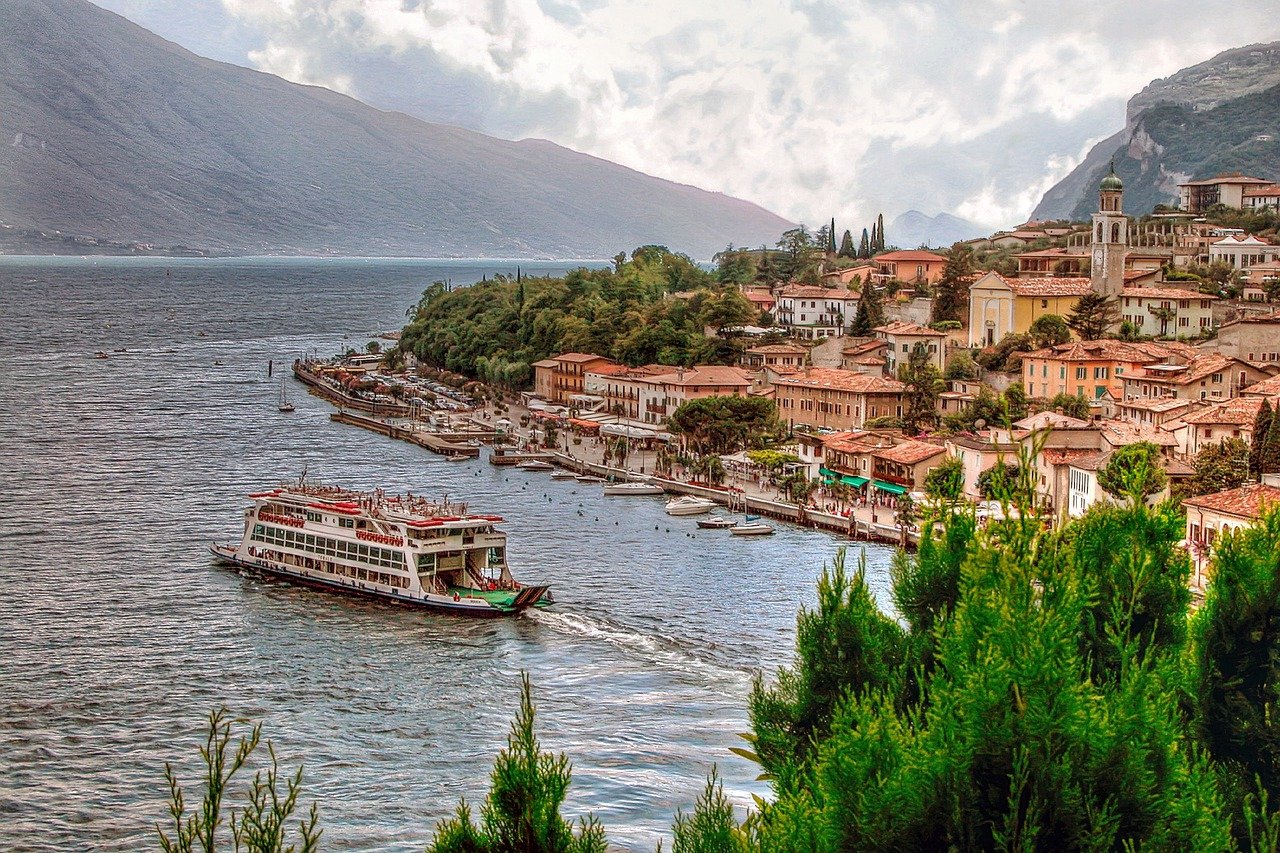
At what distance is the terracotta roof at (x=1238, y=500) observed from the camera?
38094 millimetres

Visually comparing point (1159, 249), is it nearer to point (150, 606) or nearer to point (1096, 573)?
point (150, 606)

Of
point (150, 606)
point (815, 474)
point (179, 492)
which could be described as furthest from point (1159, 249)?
point (150, 606)

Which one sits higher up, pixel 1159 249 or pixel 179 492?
pixel 1159 249

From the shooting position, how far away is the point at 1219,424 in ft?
160

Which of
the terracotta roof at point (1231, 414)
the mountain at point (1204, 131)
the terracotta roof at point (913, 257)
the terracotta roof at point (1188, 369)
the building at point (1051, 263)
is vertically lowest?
the terracotta roof at point (1231, 414)

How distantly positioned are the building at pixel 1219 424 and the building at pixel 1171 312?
770 inches

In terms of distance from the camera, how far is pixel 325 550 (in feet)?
143

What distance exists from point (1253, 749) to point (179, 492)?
158ft

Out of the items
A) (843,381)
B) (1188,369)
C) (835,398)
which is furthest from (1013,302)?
(1188,369)

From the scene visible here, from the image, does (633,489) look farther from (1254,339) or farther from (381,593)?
(1254,339)

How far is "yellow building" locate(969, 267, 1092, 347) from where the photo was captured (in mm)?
70688

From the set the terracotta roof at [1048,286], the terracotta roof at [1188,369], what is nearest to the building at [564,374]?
the terracotta roof at [1048,286]

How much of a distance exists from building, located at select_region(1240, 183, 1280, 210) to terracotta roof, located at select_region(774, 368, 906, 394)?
37879 millimetres

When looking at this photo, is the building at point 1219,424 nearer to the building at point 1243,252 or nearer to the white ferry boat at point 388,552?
the white ferry boat at point 388,552
